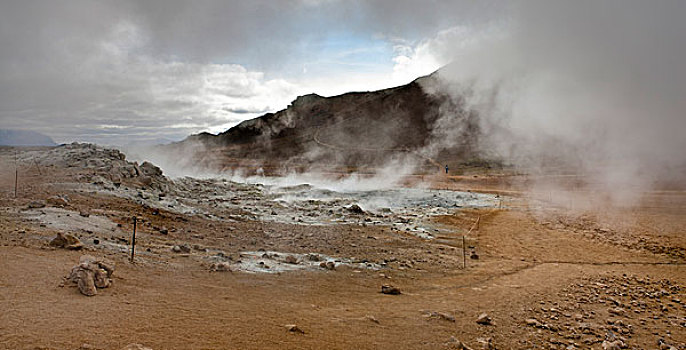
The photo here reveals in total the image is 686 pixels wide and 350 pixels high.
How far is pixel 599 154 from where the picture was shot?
29.6 m

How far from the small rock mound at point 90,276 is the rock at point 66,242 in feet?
4.33

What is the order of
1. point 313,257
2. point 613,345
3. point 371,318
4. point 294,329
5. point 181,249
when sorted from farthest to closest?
point 313,257, point 181,249, point 371,318, point 613,345, point 294,329

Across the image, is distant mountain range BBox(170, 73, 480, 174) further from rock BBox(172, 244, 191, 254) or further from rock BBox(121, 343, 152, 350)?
rock BBox(121, 343, 152, 350)

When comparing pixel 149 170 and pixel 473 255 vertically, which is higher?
pixel 149 170

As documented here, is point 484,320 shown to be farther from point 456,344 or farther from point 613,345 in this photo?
point 613,345

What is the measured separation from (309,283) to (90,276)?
306 centimetres

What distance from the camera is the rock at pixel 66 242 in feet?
19.7

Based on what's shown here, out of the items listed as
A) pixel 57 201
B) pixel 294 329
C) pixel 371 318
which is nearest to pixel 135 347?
pixel 294 329

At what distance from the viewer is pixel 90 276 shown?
4.54m

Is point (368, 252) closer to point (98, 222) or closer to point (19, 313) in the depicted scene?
point (98, 222)

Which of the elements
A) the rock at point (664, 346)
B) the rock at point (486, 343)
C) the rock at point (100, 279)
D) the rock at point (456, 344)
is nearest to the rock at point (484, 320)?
the rock at point (486, 343)

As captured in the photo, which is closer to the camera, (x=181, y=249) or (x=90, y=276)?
(x=90, y=276)

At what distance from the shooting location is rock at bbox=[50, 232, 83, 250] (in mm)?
6012

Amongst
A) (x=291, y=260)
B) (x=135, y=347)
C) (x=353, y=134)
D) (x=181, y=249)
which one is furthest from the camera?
(x=353, y=134)
